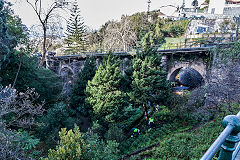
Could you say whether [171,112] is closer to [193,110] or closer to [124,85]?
[193,110]

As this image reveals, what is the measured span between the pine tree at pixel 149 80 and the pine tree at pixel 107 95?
49.3 inches

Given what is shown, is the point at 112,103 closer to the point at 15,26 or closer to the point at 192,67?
the point at 192,67

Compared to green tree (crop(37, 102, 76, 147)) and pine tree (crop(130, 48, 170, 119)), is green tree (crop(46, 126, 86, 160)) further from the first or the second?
pine tree (crop(130, 48, 170, 119))

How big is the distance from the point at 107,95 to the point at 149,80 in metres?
3.31

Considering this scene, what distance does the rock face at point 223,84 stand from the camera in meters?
10.0

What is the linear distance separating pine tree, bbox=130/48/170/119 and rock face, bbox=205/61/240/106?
305 centimetres

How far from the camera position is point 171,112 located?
11.8 meters

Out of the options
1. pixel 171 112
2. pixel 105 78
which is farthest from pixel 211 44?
pixel 105 78

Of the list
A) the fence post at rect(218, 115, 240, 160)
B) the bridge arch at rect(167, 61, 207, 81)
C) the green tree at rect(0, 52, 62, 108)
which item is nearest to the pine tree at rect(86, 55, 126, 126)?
the green tree at rect(0, 52, 62, 108)

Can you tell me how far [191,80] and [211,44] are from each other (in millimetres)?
9995

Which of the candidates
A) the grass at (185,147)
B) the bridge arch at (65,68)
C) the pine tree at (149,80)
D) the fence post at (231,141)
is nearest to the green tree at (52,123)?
the grass at (185,147)

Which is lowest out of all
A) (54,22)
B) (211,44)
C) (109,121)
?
(109,121)

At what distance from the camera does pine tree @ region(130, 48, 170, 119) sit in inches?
463

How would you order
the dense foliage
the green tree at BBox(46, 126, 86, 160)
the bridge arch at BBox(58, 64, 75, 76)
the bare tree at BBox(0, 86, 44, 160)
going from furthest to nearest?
the bridge arch at BBox(58, 64, 75, 76) < the dense foliage < the bare tree at BBox(0, 86, 44, 160) < the green tree at BBox(46, 126, 86, 160)
